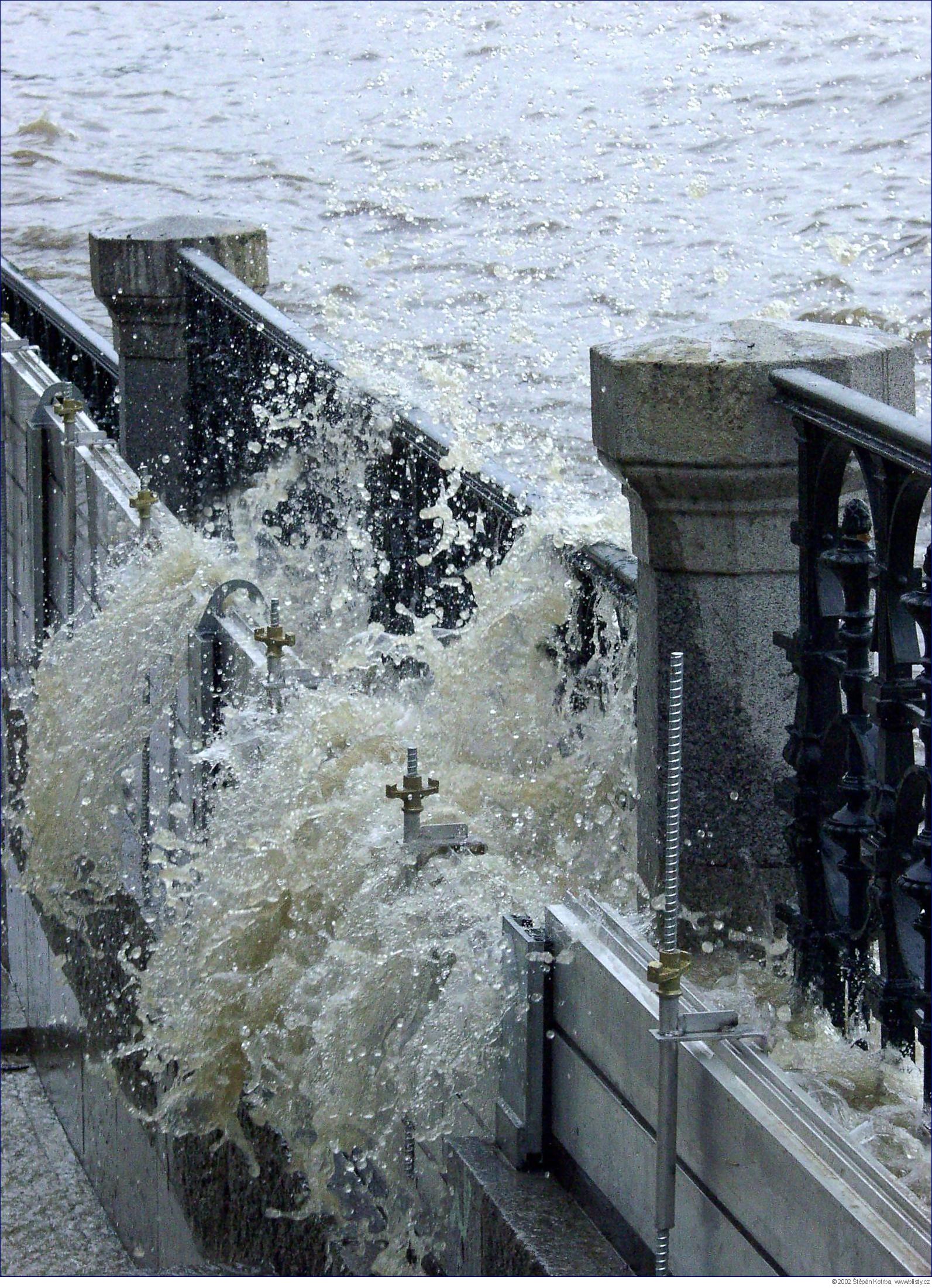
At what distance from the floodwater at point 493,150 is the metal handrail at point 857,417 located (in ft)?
52.1

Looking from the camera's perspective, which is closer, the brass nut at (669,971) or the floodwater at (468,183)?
the brass nut at (669,971)

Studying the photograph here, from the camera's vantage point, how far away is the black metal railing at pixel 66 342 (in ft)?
32.0

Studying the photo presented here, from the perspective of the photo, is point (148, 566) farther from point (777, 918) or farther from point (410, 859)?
point (777, 918)

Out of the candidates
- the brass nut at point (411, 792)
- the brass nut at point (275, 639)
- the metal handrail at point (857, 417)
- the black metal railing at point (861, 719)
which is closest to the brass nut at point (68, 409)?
the brass nut at point (275, 639)

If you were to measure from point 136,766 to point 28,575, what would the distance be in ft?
11.4

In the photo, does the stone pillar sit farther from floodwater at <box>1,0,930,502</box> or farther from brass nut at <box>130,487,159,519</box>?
floodwater at <box>1,0,930,502</box>

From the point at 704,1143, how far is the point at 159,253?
19.0 ft

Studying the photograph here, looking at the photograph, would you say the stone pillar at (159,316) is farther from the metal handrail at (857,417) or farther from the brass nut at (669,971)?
the brass nut at (669,971)

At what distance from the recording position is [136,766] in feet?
22.4

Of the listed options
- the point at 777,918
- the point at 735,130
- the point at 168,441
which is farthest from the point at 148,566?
the point at 735,130

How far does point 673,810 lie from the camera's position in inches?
106

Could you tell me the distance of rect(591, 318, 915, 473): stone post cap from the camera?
10.2 ft

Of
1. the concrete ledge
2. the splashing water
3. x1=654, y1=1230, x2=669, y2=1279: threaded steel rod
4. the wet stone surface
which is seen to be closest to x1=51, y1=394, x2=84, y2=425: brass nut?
the splashing water

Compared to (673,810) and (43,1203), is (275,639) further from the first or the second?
(43,1203)
